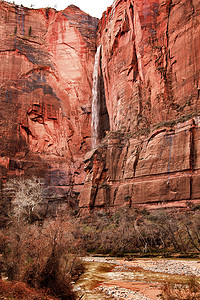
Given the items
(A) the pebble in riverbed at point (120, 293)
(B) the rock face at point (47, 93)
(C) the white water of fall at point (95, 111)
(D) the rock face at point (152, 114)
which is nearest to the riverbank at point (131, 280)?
(A) the pebble in riverbed at point (120, 293)

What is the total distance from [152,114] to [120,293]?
25.0 meters

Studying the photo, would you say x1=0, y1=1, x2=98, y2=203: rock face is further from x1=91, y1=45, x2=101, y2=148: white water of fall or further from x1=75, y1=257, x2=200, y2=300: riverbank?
x1=75, y1=257, x2=200, y2=300: riverbank

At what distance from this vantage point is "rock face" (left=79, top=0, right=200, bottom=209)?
25797mm

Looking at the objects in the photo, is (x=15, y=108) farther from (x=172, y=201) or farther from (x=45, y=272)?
(x=45, y=272)

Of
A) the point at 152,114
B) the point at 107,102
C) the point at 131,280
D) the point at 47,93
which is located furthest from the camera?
the point at 47,93

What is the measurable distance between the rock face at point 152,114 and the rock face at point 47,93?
11.8 metres

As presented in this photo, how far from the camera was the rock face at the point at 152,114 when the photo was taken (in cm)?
2580

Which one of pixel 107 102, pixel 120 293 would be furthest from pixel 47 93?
pixel 120 293

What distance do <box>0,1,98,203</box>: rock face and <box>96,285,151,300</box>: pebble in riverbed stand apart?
32641mm

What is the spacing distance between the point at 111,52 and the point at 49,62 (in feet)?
53.7

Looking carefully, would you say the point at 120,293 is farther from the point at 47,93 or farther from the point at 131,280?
the point at 47,93

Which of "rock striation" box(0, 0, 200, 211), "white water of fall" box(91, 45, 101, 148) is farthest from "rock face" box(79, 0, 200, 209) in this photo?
"white water of fall" box(91, 45, 101, 148)

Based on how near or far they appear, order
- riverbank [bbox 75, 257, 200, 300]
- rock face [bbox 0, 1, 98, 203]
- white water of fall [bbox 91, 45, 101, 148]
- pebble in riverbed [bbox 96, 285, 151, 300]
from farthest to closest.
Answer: white water of fall [bbox 91, 45, 101, 148], rock face [bbox 0, 1, 98, 203], riverbank [bbox 75, 257, 200, 300], pebble in riverbed [bbox 96, 285, 151, 300]

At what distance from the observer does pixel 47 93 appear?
51469 mm
